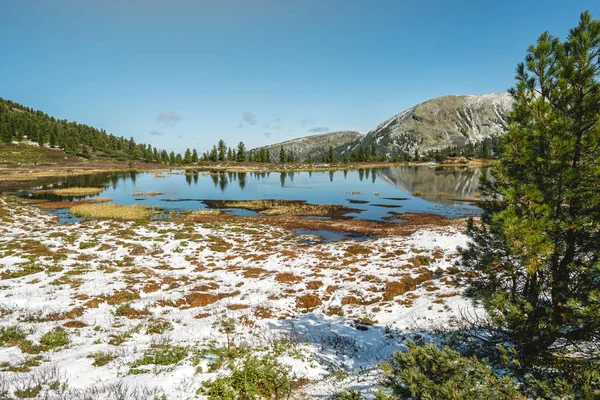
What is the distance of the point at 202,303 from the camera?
1453 cm

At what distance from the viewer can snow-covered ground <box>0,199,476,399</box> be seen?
26.5 feet

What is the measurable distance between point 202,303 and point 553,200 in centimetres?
1432

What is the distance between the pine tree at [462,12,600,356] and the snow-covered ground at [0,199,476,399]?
199 centimetres

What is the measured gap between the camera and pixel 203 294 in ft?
50.7

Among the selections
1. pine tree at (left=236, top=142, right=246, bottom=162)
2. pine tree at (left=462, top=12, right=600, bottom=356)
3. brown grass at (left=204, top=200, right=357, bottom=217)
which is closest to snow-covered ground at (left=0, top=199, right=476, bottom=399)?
pine tree at (left=462, top=12, right=600, bottom=356)

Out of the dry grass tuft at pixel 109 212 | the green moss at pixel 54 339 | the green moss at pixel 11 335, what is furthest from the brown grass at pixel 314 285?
the dry grass tuft at pixel 109 212

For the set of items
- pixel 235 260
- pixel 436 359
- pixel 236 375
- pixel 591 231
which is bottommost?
pixel 235 260

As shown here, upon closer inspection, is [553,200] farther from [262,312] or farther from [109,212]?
[109,212]

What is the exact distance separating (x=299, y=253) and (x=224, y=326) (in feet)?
41.5

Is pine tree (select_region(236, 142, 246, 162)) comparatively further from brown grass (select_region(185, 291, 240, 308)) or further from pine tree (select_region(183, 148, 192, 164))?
brown grass (select_region(185, 291, 240, 308))

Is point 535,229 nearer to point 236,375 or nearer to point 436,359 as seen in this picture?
point 436,359

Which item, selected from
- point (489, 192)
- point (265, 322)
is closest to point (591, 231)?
point (489, 192)

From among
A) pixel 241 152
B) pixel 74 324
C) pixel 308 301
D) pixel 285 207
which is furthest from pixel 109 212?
pixel 241 152

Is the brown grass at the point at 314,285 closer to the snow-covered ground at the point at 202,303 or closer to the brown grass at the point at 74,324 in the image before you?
the snow-covered ground at the point at 202,303
